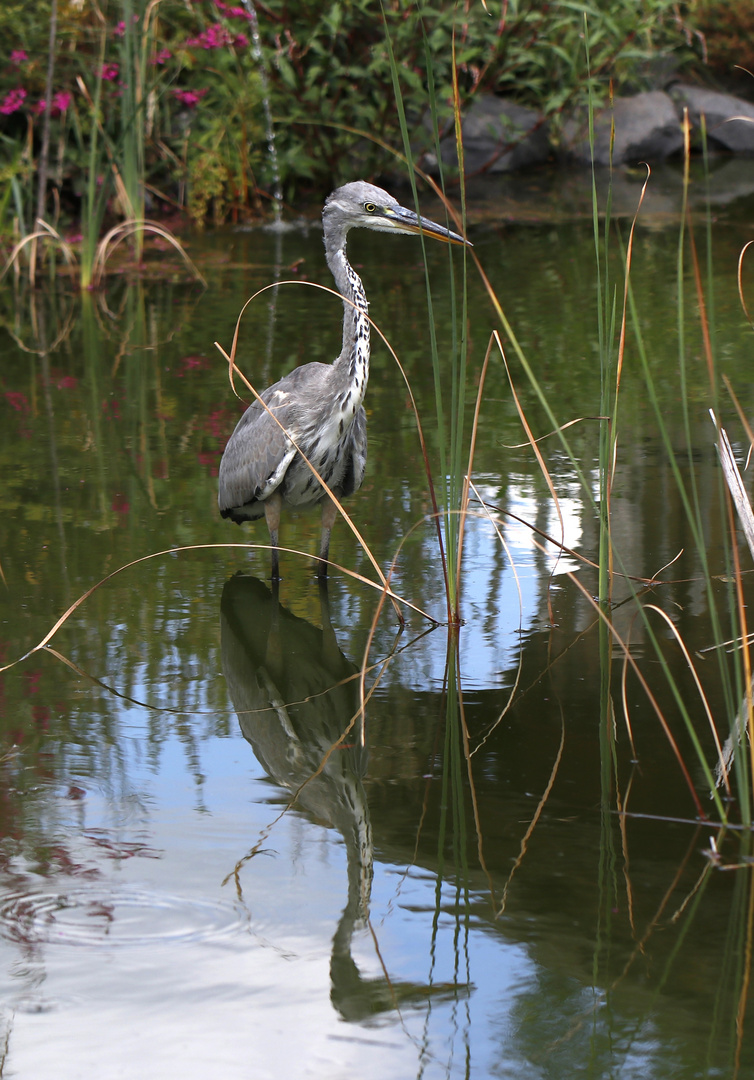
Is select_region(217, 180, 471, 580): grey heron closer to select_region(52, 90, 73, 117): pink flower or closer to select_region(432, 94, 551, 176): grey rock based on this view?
select_region(52, 90, 73, 117): pink flower

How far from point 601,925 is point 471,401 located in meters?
4.01

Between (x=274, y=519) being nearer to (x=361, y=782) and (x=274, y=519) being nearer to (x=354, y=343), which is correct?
(x=354, y=343)

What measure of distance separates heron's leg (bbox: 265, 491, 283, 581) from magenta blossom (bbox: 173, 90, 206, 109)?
7.84 meters

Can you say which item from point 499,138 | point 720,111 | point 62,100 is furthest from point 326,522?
point 720,111

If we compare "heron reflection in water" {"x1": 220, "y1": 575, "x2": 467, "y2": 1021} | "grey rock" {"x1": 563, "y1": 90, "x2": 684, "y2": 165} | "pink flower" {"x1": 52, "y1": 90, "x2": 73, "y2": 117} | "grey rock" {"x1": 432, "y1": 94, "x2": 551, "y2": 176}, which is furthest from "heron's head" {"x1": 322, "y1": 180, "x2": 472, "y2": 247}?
"grey rock" {"x1": 563, "y1": 90, "x2": 684, "y2": 165}

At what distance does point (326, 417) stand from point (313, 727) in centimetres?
120

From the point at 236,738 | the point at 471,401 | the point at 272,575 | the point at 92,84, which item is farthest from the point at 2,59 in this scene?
the point at 236,738

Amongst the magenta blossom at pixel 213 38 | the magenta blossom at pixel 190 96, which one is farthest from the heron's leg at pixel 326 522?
the magenta blossom at pixel 213 38

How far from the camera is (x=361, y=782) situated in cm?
324

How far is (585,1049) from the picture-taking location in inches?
89.4

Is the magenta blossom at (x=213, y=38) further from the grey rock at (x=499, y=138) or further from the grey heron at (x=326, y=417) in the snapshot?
the grey heron at (x=326, y=417)

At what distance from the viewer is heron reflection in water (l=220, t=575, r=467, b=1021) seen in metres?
2.46

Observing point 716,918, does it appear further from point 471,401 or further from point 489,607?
point 471,401

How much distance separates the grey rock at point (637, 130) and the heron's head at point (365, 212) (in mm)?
10558
